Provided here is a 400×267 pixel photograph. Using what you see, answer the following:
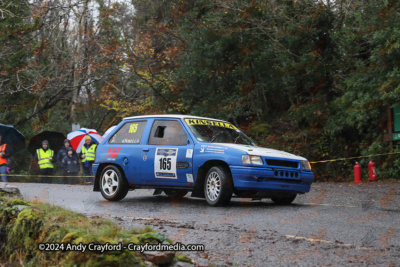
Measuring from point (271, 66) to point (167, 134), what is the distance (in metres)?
14.5

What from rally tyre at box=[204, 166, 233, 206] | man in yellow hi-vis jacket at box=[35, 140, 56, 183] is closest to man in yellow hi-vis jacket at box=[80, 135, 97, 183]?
man in yellow hi-vis jacket at box=[35, 140, 56, 183]

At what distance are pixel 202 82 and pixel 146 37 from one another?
5.13m

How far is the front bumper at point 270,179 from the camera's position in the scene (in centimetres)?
912

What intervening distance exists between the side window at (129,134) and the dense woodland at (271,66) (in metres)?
9.08

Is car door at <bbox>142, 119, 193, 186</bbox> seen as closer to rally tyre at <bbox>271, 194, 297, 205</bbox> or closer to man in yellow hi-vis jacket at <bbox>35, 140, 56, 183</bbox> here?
rally tyre at <bbox>271, 194, 297, 205</bbox>

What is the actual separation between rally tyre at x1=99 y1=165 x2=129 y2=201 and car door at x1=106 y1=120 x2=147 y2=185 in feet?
0.47

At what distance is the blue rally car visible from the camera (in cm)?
927

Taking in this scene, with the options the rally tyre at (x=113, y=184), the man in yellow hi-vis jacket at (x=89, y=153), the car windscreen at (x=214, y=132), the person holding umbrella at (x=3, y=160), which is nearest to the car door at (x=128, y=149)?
the rally tyre at (x=113, y=184)

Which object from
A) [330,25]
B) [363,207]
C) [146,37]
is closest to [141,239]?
[363,207]

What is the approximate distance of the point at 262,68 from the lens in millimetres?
24281

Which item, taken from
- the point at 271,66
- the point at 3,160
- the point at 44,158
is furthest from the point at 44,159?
the point at 271,66

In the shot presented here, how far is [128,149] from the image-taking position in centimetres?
1084

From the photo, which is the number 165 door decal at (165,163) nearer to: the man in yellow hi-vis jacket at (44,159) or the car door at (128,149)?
the car door at (128,149)

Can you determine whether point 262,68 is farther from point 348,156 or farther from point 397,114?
point 397,114
